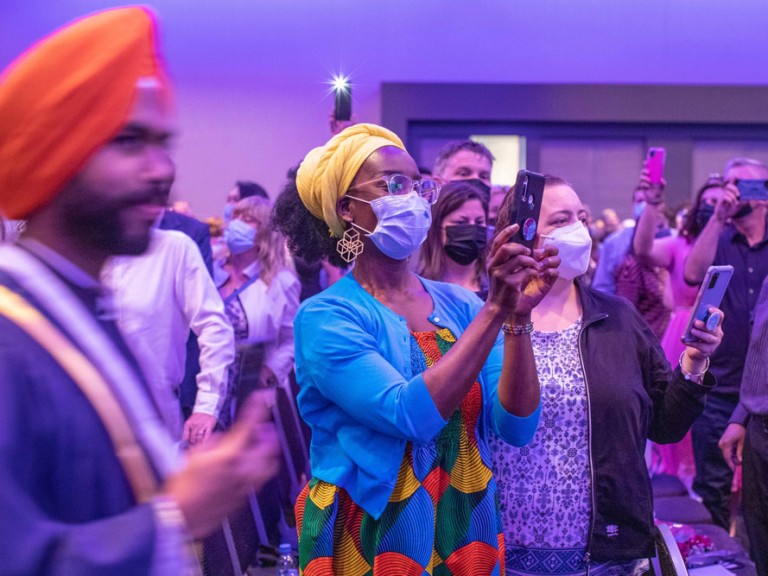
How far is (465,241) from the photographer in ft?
12.0

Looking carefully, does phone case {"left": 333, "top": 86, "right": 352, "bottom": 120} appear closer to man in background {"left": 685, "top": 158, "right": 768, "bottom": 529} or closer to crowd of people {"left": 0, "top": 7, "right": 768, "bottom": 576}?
crowd of people {"left": 0, "top": 7, "right": 768, "bottom": 576}

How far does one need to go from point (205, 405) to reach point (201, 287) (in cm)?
46

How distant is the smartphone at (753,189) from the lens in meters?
4.69

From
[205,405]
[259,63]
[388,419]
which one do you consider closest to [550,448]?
[388,419]

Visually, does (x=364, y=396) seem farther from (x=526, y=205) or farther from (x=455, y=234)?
(x=455, y=234)

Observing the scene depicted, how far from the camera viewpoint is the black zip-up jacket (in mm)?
2371

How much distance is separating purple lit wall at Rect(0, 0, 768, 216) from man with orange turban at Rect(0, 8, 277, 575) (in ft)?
29.2

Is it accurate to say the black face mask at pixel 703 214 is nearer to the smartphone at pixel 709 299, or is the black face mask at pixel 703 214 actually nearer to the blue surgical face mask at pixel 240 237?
the blue surgical face mask at pixel 240 237

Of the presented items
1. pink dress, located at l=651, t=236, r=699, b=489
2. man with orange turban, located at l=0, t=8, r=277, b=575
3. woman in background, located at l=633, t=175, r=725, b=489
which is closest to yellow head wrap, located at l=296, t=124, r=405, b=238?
man with orange turban, located at l=0, t=8, r=277, b=575

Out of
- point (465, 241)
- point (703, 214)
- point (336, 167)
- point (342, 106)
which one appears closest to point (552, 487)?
point (336, 167)

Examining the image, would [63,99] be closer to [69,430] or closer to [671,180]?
[69,430]

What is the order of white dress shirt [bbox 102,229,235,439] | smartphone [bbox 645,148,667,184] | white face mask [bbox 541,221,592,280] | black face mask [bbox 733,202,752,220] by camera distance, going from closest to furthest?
white face mask [bbox 541,221,592,280]
white dress shirt [bbox 102,229,235,439]
smartphone [bbox 645,148,667,184]
black face mask [bbox 733,202,752,220]

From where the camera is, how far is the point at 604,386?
240 centimetres

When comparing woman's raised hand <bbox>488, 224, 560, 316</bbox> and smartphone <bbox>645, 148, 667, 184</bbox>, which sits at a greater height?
smartphone <bbox>645, 148, 667, 184</bbox>
